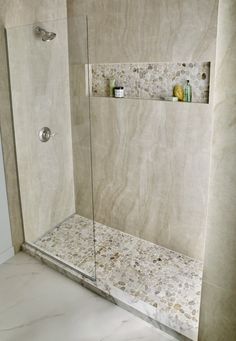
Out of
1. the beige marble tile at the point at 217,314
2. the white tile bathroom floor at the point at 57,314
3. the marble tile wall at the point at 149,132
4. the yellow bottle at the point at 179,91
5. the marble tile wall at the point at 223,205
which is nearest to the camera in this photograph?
the marble tile wall at the point at 223,205

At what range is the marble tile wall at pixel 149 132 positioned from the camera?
1986 millimetres

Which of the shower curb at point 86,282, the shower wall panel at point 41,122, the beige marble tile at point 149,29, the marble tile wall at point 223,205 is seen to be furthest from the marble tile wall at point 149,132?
the marble tile wall at point 223,205

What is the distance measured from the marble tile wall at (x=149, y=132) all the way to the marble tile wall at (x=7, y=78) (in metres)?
0.24

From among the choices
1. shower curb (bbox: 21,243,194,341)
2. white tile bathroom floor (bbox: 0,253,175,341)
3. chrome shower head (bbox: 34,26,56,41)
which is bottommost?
white tile bathroom floor (bbox: 0,253,175,341)

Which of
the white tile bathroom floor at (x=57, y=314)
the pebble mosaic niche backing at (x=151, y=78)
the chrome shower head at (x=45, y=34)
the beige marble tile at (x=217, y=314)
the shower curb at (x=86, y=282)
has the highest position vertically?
the chrome shower head at (x=45, y=34)

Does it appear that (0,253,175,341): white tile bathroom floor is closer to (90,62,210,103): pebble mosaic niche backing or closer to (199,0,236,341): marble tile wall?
(199,0,236,341): marble tile wall

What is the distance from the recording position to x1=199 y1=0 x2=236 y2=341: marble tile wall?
1.10 metres

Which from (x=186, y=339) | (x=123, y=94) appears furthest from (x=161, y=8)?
(x=186, y=339)

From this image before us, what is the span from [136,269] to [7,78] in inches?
64.5

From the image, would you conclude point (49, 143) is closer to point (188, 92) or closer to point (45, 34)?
point (45, 34)

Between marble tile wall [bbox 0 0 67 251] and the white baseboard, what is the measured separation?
5 cm

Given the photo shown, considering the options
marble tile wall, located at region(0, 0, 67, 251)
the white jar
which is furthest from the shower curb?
the white jar

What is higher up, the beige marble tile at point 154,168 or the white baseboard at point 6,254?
the beige marble tile at point 154,168

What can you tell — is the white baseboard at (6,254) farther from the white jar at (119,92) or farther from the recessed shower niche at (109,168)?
the white jar at (119,92)
